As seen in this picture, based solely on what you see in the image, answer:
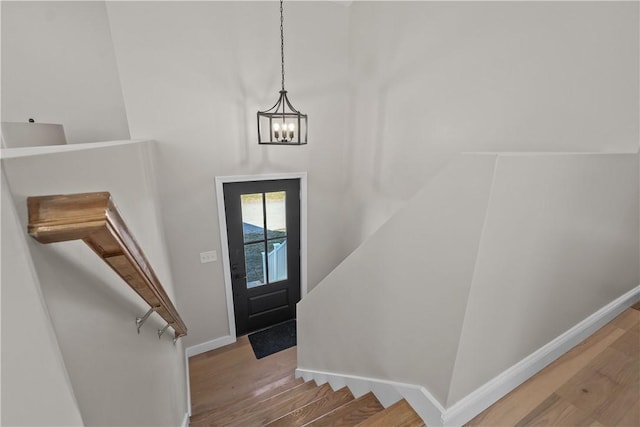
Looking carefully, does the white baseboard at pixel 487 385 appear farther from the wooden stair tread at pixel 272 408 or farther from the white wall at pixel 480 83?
the white wall at pixel 480 83

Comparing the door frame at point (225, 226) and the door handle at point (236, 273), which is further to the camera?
the door handle at point (236, 273)

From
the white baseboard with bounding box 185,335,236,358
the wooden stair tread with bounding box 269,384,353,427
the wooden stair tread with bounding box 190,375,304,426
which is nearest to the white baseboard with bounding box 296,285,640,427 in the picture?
the wooden stair tread with bounding box 269,384,353,427

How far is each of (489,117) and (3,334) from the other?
7.21 feet

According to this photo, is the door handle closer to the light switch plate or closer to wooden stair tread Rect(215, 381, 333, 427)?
the light switch plate

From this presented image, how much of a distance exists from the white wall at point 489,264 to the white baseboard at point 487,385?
0.04 metres

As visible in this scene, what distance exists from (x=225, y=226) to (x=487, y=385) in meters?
2.44

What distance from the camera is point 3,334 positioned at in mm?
383

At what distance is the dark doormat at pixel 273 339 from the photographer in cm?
306

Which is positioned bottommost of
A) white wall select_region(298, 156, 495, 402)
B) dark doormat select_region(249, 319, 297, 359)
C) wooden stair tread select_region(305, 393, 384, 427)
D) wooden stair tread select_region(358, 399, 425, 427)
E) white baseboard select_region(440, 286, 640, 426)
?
dark doormat select_region(249, 319, 297, 359)

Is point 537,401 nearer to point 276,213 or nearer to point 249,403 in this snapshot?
point 249,403

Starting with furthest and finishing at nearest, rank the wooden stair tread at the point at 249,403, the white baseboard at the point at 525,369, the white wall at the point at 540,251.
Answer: the wooden stair tread at the point at 249,403 < the white baseboard at the point at 525,369 < the white wall at the point at 540,251

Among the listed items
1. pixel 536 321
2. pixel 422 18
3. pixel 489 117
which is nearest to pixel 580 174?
pixel 536 321

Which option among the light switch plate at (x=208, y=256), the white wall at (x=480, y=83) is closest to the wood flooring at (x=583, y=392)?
the white wall at (x=480, y=83)

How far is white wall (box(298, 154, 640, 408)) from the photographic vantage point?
0.84 metres
